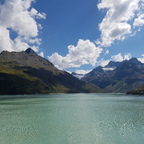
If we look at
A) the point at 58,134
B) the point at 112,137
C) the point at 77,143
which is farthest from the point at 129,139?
the point at 58,134

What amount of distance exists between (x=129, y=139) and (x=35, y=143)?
18902 millimetres

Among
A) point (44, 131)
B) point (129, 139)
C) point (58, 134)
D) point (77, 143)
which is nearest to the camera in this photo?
point (77, 143)

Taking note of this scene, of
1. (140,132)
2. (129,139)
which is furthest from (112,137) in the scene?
(140,132)

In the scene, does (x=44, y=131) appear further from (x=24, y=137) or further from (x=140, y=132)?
(x=140, y=132)

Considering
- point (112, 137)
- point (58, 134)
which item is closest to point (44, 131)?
point (58, 134)

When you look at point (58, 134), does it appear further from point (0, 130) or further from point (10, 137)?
point (0, 130)

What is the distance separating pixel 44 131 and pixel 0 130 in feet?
37.7

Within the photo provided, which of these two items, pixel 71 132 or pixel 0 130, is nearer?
pixel 71 132

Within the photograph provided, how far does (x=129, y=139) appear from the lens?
110 ft

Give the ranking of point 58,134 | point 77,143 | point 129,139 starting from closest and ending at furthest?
point 77,143 < point 129,139 < point 58,134

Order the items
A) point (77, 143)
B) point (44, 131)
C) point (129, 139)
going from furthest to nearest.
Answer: point (44, 131) < point (129, 139) < point (77, 143)

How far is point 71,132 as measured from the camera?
39.3m

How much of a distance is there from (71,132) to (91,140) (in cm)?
758

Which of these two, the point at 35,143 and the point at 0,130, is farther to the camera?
the point at 0,130
